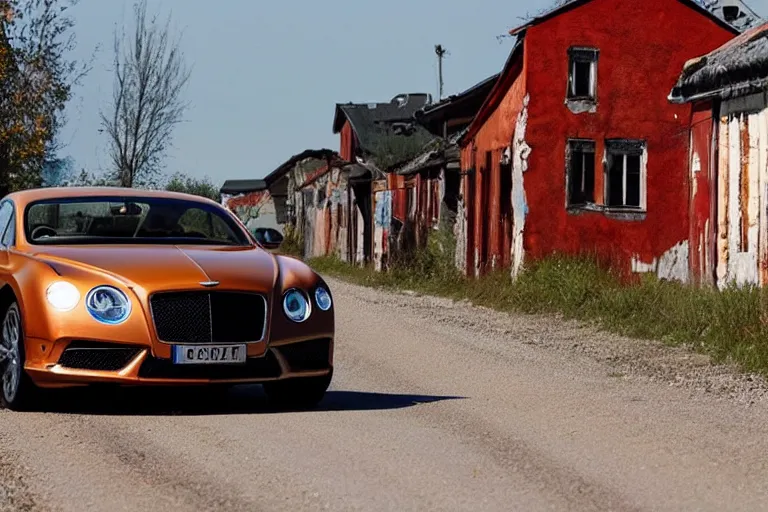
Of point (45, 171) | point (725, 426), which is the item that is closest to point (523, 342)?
point (725, 426)

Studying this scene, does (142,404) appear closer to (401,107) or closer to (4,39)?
(4,39)

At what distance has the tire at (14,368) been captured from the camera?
28.2 feet

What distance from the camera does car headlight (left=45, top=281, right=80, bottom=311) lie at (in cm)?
841

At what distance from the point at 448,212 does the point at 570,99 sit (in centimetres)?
546

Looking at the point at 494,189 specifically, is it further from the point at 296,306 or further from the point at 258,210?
the point at 258,210

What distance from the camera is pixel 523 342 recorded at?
14.5m

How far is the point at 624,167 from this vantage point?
82.3 ft

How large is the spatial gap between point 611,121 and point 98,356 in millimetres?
17755

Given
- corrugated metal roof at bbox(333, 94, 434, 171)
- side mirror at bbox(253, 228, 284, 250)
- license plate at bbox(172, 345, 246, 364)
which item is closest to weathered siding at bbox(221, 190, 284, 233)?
corrugated metal roof at bbox(333, 94, 434, 171)

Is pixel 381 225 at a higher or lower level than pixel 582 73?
lower

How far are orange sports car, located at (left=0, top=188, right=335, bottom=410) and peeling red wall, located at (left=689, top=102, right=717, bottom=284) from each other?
32.1 feet

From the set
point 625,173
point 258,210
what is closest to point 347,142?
point 258,210

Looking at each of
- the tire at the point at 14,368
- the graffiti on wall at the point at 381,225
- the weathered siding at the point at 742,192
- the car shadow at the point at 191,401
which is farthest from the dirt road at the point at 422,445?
the graffiti on wall at the point at 381,225

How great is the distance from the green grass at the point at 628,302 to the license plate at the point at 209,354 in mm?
4905
